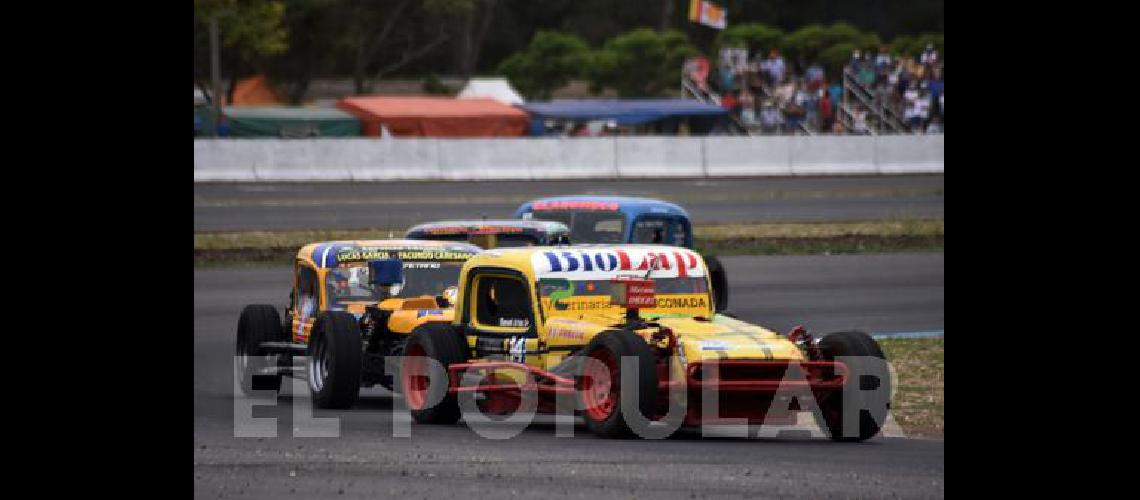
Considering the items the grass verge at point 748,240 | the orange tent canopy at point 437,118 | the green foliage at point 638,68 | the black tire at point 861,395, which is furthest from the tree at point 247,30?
the black tire at point 861,395

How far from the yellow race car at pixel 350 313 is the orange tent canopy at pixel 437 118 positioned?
3469 centimetres

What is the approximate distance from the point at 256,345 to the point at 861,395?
5923mm

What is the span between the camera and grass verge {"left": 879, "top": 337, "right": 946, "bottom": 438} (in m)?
13.6

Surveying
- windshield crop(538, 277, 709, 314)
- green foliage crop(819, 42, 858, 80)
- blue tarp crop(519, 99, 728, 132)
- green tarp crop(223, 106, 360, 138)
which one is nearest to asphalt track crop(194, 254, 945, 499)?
windshield crop(538, 277, 709, 314)

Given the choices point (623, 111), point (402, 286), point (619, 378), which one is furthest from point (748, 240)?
point (623, 111)

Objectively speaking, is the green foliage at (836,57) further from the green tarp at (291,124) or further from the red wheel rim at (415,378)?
the red wheel rim at (415,378)

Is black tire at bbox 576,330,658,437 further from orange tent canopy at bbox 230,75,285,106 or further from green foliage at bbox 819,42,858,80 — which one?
orange tent canopy at bbox 230,75,285,106

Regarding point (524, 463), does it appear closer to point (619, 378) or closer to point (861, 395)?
point (619, 378)

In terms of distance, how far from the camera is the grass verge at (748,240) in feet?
89.8
